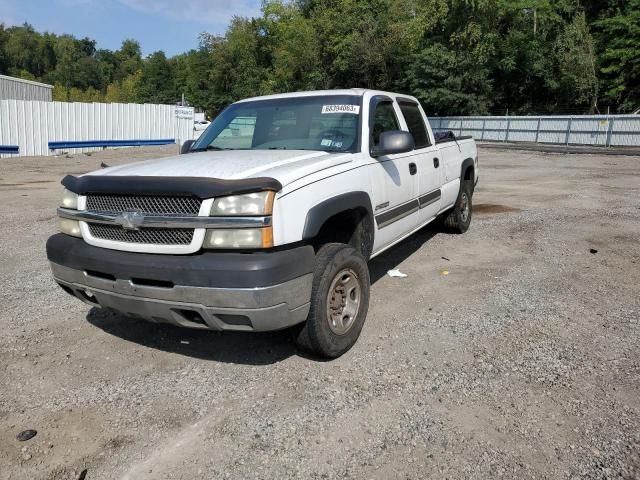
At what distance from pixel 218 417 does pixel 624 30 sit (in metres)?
40.6

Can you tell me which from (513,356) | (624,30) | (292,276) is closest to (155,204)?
(292,276)

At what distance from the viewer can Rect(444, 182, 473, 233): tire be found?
6.70 metres

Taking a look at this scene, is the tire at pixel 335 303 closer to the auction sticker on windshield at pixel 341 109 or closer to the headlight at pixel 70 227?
the auction sticker on windshield at pixel 341 109

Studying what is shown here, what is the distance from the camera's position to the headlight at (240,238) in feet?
9.08

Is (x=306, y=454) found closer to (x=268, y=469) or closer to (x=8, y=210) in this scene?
(x=268, y=469)

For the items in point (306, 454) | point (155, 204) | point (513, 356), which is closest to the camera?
point (306, 454)

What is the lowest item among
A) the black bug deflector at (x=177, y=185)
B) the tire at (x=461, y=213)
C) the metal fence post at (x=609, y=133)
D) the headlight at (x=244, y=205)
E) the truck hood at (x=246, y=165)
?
the tire at (x=461, y=213)

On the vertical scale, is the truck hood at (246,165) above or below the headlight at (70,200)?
above

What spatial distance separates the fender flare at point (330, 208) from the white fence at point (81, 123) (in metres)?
17.8

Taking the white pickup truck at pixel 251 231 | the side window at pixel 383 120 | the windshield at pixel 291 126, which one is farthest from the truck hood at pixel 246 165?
the side window at pixel 383 120

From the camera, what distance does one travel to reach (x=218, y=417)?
281cm

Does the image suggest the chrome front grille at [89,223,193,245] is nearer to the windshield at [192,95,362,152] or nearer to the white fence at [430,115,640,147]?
the windshield at [192,95,362,152]

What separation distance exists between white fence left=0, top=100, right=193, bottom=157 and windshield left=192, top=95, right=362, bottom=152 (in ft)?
53.7

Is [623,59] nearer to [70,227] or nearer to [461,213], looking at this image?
[461,213]
